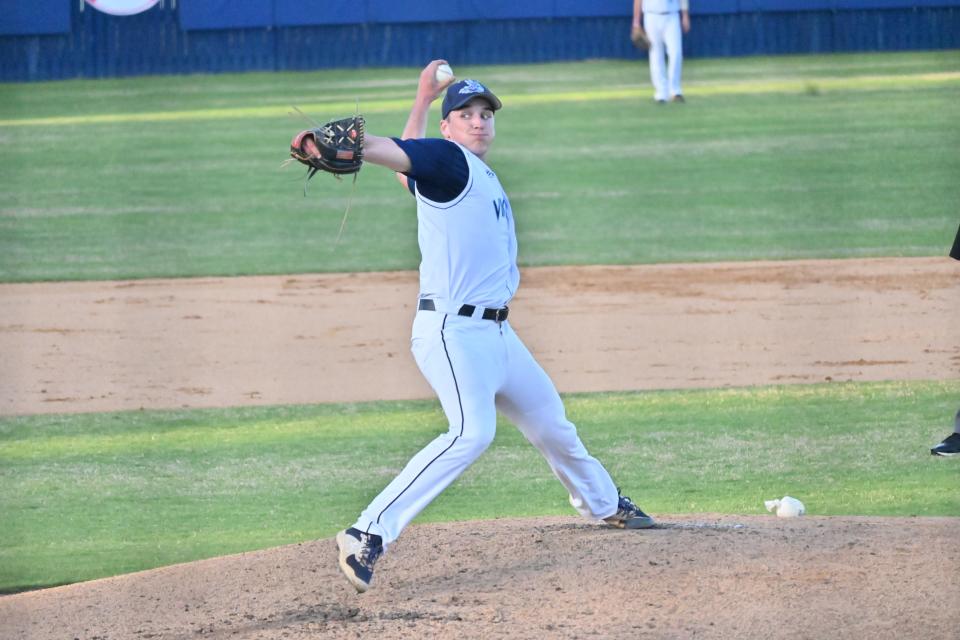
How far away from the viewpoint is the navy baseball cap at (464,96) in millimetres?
4637

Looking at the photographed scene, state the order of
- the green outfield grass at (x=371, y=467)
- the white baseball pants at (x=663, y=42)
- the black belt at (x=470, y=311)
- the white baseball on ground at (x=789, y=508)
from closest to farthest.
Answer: the black belt at (x=470, y=311) → the white baseball on ground at (x=789, y=508) → the green outfield grass at (x=371, y=467) → the white baseball pants at (x=663, y=42)

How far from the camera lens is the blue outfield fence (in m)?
26.5

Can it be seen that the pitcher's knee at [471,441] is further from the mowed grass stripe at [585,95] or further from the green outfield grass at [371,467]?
the mowed grass stripe at [585,95]

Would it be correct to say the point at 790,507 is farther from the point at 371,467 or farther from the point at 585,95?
the point at 585,95

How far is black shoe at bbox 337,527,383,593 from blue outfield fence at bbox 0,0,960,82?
900 inches

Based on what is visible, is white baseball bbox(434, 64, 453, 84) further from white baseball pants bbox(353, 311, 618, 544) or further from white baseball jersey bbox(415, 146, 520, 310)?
white baseball pants bbox(353, 311, 618, 544)

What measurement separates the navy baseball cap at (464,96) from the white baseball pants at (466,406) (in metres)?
0.63

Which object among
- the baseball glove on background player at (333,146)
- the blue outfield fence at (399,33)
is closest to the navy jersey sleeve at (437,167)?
the baseball glove on background player at (333,146)

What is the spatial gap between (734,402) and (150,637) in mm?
4073

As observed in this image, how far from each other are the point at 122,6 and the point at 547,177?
40.5 feet

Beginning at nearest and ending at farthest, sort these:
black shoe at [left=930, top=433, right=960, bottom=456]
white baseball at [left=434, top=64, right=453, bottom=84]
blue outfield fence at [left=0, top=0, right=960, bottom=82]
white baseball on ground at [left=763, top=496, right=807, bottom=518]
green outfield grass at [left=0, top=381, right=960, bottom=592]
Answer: white baseball at [left=434, top=64, right=453, bottom=84]
white baseball on ground at [left=763, top=496, right=807, bottom=518]
green outfield grass at [left=0, top=381, right=960, bottom=592]
black shoe at [left=930, top=433, right=960, bottom=456]
blue outfield fence at [left=0, top=0, right=960, bottom=82]

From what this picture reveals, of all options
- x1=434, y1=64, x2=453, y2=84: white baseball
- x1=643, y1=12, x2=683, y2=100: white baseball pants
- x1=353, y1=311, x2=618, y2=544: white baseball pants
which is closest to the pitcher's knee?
x1=353, y1=311, x2=618, y2=544: white baseball pants

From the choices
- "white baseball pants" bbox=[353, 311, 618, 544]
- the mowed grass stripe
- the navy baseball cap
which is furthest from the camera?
the mowed grass stripe

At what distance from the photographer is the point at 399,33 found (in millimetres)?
27422
